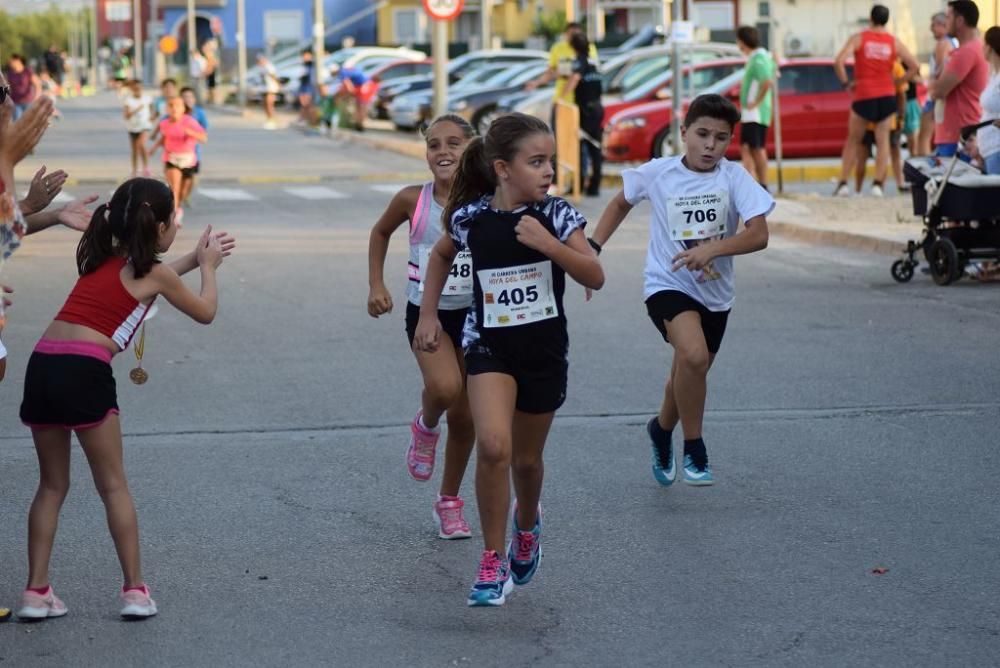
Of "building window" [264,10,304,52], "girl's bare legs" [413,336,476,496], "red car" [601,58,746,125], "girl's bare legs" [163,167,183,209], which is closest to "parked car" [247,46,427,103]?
"red car" [601,58,746,125]

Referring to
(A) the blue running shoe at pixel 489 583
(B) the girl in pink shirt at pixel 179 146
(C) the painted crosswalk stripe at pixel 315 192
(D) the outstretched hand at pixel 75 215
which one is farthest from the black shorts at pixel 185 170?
(A) the blue running shoe at pixel 489 583

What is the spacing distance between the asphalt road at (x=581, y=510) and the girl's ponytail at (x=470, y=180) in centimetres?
125

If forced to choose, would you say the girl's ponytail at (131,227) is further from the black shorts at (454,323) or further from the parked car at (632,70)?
the parked car at (632,70)

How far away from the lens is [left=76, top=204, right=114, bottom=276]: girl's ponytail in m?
5.30

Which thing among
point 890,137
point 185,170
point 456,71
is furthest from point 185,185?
point 456,71

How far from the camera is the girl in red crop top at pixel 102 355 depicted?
5.23m

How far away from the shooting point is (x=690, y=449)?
23.7ft

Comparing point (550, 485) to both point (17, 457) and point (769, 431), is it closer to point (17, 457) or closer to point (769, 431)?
point (769, 431)

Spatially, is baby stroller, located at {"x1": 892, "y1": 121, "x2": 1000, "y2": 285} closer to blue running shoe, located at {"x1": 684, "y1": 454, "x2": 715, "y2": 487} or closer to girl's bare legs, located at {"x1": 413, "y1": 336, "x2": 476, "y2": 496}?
blue running shoe, located at {"x1": 684, "y1": 454, "x2": 715, "y2": 487}

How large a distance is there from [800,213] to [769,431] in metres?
10.6

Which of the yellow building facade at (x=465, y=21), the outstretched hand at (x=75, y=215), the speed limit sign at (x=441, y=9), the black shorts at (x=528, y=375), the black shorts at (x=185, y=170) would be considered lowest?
the black shorts at (x=528, y=375)

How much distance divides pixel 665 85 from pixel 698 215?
19353mm

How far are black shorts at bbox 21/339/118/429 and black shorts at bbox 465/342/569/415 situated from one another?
1.13 metres

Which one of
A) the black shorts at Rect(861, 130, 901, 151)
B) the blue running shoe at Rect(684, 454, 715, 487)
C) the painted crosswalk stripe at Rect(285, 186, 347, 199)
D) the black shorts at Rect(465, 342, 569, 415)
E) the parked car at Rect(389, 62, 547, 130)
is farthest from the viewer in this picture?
the parked car at Rect(389, 62, 547, 130)
